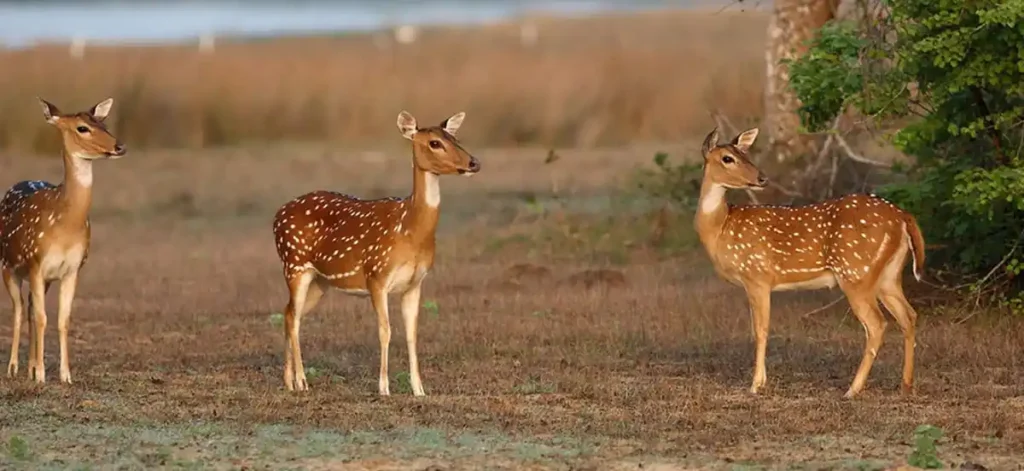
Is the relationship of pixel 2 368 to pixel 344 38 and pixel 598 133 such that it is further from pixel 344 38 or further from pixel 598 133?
pixel 344 38

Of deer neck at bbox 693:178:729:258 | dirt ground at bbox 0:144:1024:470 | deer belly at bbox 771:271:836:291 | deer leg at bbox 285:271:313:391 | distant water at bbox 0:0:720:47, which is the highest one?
distant water at bbox 0:0:720:47

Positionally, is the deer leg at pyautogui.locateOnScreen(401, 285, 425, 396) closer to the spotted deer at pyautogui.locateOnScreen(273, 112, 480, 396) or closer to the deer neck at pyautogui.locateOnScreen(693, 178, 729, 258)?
the spotted deer at pyautogui.locateOnScreen(273, 112, 480, 396)

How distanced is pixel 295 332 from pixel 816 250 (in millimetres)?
3346

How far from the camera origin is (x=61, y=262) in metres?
13.7

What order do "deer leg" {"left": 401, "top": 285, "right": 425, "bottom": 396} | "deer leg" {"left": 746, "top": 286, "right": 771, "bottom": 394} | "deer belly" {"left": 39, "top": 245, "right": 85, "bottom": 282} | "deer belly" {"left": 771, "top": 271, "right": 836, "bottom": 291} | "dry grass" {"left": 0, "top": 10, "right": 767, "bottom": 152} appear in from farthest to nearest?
"dry grass" {"left": 0, "top": 10, "right": 767, "bottom": 152}, "deer belly" {"left": 39, "top": 245, "right": 85, "bottom": 282}, "deer belly" {"left": 771, "top": 271, "right": 836, "bottom": 291}, "deer leg" {"left": 746, "top": 286, "right": 771, "bottom": 394}, "deer leg" {"left": 401, "top": 285, "right": 425, "bottom": 396}

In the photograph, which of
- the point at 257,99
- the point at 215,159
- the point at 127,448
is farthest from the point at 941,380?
the point at 257,99

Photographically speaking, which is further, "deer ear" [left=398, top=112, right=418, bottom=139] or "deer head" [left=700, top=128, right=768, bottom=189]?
"deer head" [left=700, top=128, right=768, bottom=189]

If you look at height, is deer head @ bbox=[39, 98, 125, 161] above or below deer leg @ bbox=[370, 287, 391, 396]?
above

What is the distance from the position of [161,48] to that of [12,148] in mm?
7415

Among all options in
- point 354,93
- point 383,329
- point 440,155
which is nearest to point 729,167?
point 440,155

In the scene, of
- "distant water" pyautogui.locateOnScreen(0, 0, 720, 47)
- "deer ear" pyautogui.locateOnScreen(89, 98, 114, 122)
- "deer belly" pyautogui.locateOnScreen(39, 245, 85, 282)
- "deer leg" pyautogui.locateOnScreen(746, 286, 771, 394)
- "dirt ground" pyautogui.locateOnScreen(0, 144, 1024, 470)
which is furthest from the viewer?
"distant water" pyautogui.locateOnScreen(0, 0, 720, 47)

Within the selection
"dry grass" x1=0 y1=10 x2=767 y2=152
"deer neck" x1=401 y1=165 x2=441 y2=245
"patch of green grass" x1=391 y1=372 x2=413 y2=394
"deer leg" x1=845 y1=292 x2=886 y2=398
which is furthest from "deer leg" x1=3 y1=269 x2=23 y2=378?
"dry grass" x1=0 y1=10 x2=767 y2=152

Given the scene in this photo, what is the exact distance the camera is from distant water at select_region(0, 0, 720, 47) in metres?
54.5

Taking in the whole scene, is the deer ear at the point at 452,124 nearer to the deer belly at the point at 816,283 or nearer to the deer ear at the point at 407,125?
the deer ear at the point at 407,125
